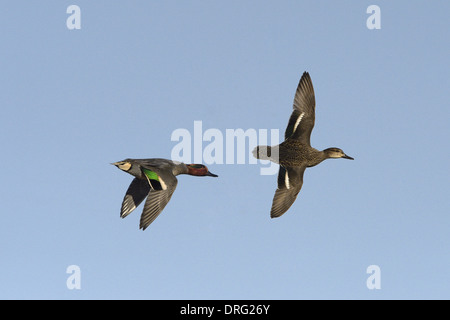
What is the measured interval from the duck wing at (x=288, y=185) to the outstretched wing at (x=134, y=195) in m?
2.29

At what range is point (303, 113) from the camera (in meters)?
10.8

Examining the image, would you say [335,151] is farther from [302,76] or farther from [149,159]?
[149,159]

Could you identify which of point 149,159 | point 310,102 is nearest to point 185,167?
point 149,159

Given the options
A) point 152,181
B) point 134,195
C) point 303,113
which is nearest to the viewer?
point 152,181

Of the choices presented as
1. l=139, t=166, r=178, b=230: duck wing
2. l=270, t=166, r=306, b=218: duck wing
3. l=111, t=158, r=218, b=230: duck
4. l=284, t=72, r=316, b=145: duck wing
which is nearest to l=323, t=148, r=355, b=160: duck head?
l=284, t=72, r=316, b=145: duck wing

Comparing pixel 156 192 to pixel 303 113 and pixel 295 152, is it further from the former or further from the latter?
pixel 303 113

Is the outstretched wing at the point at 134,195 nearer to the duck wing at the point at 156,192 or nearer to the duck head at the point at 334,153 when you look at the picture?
the duck wing at the point at 156,192

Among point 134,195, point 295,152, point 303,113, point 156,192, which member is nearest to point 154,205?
point 156,192

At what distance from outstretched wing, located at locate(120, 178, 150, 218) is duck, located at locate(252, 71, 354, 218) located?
6.79 ft

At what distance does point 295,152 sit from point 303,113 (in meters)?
0.71

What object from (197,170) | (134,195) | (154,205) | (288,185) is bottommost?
(154,205)

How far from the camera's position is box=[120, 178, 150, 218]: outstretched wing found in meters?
10.9
